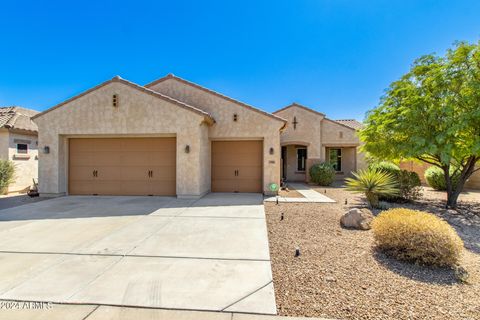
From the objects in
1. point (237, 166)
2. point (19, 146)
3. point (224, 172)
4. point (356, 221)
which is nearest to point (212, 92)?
point (237, 166)

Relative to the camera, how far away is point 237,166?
12172 millimetres

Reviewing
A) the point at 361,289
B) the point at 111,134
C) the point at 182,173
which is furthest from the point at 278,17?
the point at 361,289

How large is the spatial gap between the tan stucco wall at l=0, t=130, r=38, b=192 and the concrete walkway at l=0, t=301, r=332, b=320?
45.2 ft

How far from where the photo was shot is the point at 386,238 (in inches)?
179

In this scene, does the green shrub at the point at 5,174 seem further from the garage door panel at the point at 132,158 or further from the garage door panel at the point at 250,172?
the garage door panel at the point at 250,172

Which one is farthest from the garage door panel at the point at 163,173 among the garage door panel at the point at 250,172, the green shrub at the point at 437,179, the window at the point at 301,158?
the green shrub at the point at 437,179

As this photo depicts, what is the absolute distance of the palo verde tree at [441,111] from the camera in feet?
25.2

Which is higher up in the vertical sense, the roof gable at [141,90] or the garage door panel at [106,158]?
the roof gable at [141,90]

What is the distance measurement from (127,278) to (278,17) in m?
12.4

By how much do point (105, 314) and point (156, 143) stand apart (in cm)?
910

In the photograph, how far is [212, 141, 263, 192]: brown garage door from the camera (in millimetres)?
12109

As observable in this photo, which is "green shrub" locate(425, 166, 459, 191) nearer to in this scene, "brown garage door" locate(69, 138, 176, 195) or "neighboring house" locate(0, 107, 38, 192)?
"brown garage door" locate(69, 138, 176, 195)

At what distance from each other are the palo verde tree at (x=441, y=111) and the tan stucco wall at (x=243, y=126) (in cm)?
480

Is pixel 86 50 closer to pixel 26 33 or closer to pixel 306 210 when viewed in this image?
pixel 26 33
